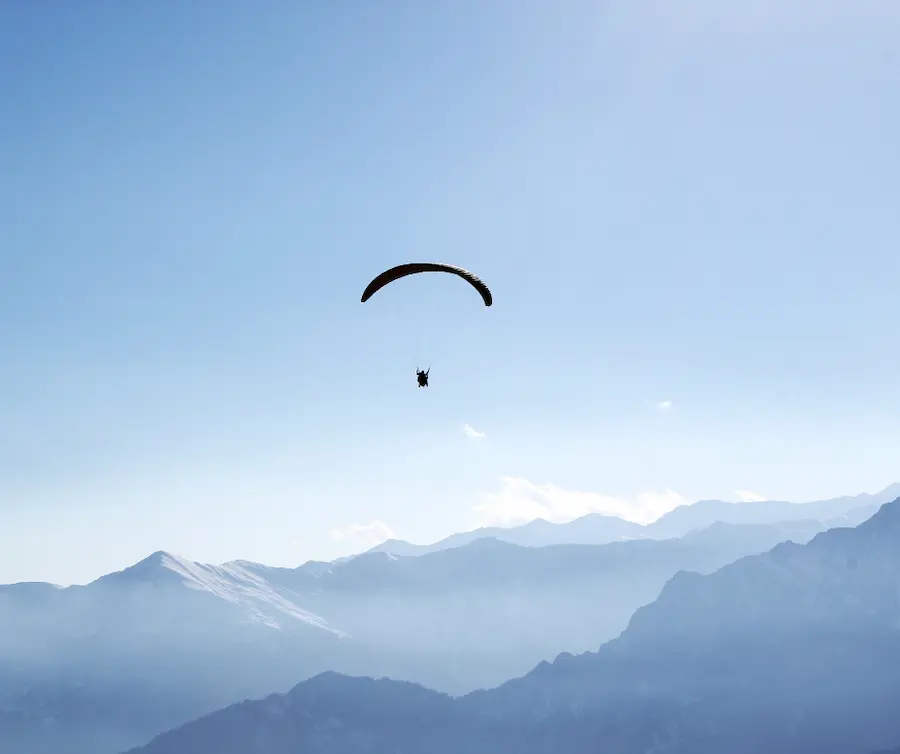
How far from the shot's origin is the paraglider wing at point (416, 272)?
65.1 meters

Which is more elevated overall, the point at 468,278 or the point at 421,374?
the point at 468,278

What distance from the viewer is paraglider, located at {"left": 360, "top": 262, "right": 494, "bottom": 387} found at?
65.2 m

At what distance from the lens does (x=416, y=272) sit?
68875mm

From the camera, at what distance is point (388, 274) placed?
69.0m

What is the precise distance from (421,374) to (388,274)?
10.3 metres

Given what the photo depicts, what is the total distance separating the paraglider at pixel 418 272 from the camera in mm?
65188

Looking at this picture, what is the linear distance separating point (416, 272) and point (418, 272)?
0.64ft

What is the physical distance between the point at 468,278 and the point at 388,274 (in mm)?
8530

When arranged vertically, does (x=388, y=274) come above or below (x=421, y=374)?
above

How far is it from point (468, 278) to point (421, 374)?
10792mm

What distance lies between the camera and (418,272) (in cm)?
6888

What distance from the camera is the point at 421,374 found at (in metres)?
69.6

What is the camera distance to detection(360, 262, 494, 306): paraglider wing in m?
65.1
